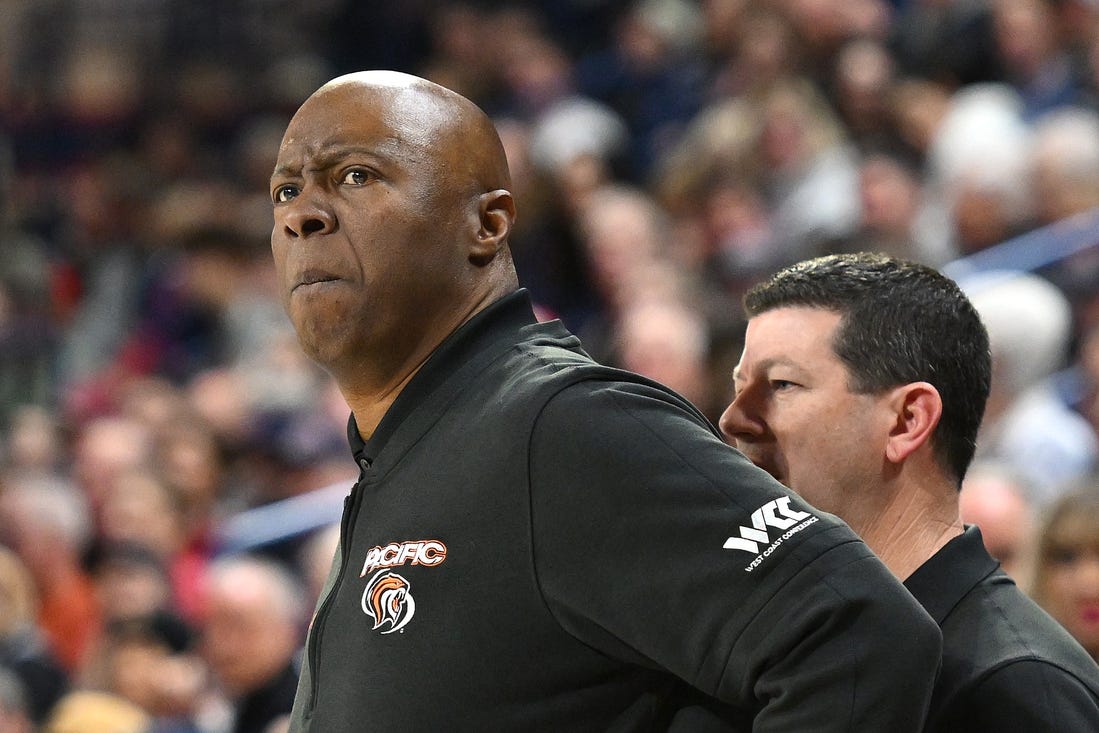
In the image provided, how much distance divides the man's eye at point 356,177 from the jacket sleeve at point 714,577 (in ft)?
1.29

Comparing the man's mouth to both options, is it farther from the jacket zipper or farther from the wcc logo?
the wcc logo

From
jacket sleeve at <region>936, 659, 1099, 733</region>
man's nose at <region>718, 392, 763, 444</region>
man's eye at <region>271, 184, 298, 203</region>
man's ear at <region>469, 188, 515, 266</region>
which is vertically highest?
man's eye at <region>271, 184, 298, 203</region>

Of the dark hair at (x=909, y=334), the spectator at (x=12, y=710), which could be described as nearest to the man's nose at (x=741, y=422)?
the dark hair at (x=909, y=334)

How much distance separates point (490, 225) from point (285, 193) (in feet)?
0.85

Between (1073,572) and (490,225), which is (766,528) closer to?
(490,225)

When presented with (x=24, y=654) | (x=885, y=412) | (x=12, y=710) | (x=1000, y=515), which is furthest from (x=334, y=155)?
(x=24, y=654)

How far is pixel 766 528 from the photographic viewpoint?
63.5 inches

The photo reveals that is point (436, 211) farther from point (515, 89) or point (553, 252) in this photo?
point (515, 89)

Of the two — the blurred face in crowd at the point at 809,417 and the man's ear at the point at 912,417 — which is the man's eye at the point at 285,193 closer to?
the blurred face in crowd at the point at 809,417

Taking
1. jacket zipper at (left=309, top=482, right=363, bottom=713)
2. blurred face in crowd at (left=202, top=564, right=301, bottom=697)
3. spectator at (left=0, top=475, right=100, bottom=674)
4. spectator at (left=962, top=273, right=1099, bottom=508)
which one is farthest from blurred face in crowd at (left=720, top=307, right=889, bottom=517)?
spectator at (left=0, top=475, right=100, bottom=674)

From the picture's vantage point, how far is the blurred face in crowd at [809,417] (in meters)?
2.09

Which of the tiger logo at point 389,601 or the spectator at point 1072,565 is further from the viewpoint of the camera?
the spectator at point 1072,565

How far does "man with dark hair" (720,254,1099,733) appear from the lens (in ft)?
6.83

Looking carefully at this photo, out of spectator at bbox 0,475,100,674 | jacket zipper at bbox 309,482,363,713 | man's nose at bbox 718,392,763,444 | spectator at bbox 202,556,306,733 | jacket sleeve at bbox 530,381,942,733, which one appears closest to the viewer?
jacket sleeve at bbox 530,381,942,733
